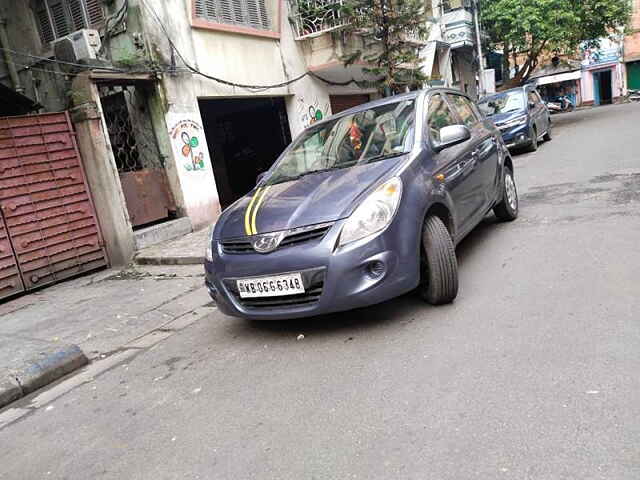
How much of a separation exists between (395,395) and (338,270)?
0.94m

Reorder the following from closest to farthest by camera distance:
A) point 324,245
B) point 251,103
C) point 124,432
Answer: point 124,432 < point 324,245 < point 251,103

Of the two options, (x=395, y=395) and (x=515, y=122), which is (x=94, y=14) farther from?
(x=515, y=122)

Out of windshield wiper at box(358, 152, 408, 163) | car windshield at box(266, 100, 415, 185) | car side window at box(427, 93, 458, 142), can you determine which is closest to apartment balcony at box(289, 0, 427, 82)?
car side window at box(427, 93, 458, 142)

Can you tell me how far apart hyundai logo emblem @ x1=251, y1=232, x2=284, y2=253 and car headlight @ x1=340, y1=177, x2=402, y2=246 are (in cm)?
46

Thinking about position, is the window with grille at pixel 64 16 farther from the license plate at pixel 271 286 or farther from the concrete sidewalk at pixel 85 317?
the license plate at pixel 271 286

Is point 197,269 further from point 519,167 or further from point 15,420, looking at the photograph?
point 519,167

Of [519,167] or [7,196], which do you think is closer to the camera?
[7,196]

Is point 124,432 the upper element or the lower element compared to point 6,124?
lower

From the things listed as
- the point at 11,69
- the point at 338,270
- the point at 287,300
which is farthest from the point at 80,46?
the point at 338,270

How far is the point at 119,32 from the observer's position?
350 inches

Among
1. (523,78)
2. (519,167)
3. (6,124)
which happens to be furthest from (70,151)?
(523,78)

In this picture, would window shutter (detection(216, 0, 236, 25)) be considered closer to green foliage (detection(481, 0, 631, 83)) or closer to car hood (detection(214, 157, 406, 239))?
car hood (detection(214, 157, 406, 239))

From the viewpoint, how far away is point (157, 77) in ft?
28.6

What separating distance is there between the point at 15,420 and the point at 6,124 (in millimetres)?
4927
